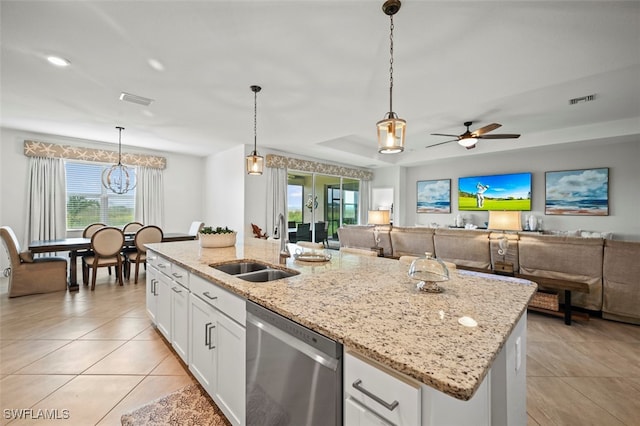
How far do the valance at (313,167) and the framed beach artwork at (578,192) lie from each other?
442 cm

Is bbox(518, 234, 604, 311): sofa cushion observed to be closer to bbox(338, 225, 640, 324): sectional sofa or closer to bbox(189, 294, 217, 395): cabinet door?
bbox(338, 225, 640, 324): sectional sofa

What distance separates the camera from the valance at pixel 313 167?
625cm

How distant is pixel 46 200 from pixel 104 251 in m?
2.02

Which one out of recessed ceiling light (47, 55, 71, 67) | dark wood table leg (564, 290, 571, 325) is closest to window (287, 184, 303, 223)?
recessed ceiling light (47, 55, 71, 67)

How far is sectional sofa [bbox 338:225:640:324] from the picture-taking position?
2.93 metres

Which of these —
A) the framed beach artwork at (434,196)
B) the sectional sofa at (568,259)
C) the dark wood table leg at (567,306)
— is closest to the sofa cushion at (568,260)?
the sectional sofa at (568,259)

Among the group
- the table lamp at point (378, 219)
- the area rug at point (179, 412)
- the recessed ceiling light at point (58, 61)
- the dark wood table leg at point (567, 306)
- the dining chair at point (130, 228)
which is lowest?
the area rug at point (179, 412)

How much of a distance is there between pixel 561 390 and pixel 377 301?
72.9 inches

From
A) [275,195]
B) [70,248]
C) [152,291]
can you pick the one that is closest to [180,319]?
[152,291]

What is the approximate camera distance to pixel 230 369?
1519 mm

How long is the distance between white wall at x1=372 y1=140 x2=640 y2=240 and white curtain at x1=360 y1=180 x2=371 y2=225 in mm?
992

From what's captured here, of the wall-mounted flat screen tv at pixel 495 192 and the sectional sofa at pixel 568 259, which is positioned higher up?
the wall-mounted flat screen tv at pixel 495 192

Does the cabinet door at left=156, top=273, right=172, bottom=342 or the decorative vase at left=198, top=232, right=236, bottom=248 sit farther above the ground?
the decorative vase at left=198, top=232, right=236, bottom=248

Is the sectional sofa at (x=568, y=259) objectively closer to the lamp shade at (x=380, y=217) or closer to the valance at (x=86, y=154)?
the lamp shade at (x=380, y=217)
